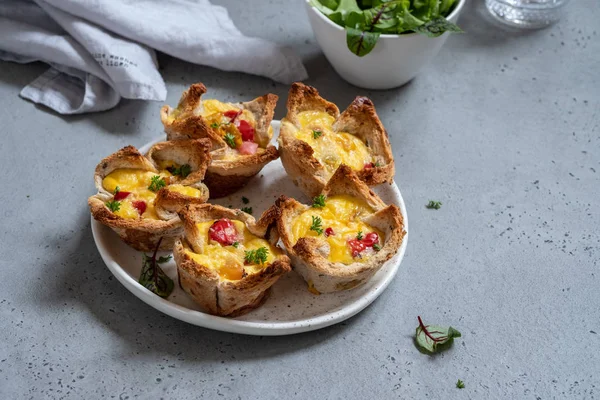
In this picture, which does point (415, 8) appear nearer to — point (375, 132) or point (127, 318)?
point (375, 132)

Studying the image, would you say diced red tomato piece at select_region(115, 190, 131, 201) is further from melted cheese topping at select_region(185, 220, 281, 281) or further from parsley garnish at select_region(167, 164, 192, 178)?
melted cheese topping at select_region(185, 220, 281, 281)

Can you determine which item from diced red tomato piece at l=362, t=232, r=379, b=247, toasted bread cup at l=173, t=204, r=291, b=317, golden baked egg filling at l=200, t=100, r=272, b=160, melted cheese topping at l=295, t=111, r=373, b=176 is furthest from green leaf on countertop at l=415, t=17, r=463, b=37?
toasted bread cup at l=173, t=204, r=291, b=317

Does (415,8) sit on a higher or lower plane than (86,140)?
higher

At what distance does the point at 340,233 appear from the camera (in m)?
3.81

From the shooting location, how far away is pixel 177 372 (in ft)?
12.0

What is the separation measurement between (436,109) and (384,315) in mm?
1787

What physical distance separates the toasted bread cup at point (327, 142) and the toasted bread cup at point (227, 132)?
0.13 meters

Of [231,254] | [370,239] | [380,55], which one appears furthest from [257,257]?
[380,55]

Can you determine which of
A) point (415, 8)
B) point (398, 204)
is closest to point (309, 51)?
point (415, 8)

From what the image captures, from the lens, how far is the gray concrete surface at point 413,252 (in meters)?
3.69

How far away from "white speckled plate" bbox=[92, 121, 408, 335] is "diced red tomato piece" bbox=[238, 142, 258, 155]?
752 millimetres

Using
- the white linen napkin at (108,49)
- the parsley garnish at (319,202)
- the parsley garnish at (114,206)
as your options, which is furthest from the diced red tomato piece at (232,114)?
the parsley garnish at (114,206)

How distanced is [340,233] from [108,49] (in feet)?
7.03

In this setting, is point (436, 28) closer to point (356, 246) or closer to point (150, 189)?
point (356, 246)
